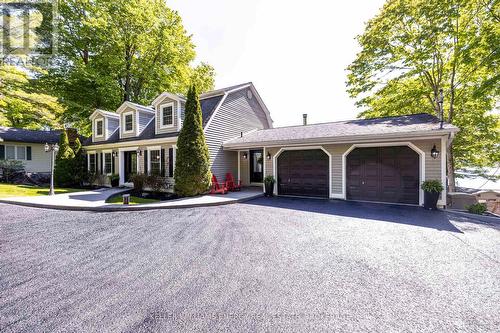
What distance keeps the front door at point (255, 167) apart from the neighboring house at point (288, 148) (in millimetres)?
67

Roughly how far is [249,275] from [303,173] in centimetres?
795

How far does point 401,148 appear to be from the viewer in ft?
28.0

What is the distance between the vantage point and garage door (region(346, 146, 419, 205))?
27.6 ft

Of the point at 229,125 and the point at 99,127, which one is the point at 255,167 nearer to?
the point at 229,125

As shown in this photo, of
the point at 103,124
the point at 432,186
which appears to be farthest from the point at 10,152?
the point at 432,186

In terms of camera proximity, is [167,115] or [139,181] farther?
[167,115]

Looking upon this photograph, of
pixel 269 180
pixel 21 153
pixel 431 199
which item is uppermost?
pixel 21 153

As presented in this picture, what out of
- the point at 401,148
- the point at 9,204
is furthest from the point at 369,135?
the point at 9,204

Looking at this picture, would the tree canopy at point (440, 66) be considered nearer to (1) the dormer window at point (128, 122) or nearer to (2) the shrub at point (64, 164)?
(1) the dormer window at point (128, 122)

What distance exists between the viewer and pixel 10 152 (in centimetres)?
1722

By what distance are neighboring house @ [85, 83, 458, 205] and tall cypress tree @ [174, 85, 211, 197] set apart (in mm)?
1550

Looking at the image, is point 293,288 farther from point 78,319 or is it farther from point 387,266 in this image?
point 78,319

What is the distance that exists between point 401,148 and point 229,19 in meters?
10.9

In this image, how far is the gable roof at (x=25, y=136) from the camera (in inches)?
667
